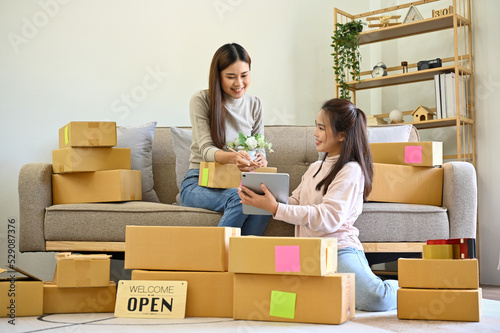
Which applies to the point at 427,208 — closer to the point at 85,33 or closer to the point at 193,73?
the point at 193,73

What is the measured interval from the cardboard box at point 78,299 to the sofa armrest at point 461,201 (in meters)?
1.46

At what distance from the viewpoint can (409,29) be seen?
149 inches

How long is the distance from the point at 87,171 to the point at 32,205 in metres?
0.28

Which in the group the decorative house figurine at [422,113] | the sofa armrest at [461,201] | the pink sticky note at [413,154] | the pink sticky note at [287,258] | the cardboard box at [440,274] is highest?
the decorative house figurine at [422,113]

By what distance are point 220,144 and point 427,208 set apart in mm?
947

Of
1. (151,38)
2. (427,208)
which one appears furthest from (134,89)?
(427,208)

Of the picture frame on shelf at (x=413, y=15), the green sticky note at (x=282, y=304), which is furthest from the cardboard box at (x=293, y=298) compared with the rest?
the picture frame on shelf at (x=413, y=15)

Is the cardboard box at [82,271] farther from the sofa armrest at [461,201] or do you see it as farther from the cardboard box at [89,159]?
the sofa armrest at [461,201]

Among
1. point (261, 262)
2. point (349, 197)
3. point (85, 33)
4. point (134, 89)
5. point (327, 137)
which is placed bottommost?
point (261, 262)

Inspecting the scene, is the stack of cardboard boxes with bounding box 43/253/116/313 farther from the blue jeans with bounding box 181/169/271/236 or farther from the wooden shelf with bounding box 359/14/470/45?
the wooden shelf with bounding box 359/14/470/45

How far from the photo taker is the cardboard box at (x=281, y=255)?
1.72 m

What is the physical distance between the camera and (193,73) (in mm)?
3600

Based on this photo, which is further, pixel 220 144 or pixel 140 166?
pixel 140 166

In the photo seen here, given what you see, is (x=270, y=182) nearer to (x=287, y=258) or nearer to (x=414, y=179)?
(x=287, y=258)
